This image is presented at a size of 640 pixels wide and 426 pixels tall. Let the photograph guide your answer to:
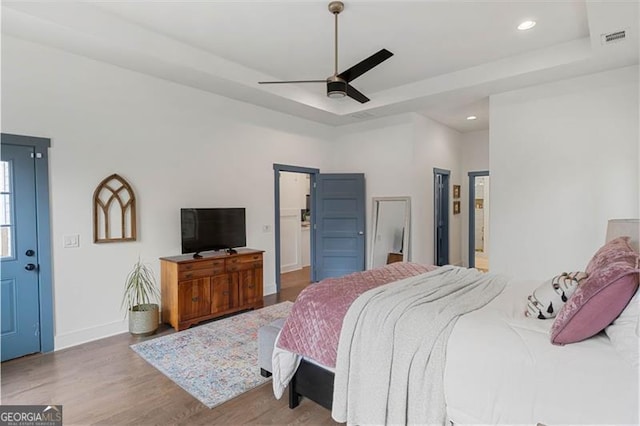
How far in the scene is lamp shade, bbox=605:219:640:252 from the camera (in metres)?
2.50

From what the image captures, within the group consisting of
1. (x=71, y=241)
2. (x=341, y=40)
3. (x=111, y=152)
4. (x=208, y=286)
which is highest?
(x=341, y=40)

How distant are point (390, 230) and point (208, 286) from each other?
332cm

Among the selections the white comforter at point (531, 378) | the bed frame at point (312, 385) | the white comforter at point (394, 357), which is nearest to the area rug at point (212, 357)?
the bed frame at point (312, 385)

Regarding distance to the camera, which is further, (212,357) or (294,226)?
(294,226)

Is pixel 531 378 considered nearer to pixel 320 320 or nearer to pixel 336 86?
pixel 320 320

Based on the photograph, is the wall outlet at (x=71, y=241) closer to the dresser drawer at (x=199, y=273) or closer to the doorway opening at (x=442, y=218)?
the dresser drawer at (x=199, y=273)

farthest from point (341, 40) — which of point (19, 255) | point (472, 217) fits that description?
point (472, 217)

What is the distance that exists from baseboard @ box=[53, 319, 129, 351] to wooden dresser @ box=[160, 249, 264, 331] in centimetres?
47

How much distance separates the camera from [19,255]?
318cm

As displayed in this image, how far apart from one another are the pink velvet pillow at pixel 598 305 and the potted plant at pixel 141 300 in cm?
377

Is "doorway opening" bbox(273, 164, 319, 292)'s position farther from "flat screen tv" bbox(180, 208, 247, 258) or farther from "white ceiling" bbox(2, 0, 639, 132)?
"white ceiling" bbox(2, 0, 639, 132)

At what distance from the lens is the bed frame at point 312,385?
2168mm

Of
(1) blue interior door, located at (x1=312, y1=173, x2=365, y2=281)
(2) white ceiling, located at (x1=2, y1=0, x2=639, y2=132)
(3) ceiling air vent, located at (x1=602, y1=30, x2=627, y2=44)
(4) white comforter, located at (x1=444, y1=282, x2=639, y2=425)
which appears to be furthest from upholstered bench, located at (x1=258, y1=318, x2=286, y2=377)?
(3) ceiling air vent, located at (x1=602, y1=30, x2=627, y2=44)

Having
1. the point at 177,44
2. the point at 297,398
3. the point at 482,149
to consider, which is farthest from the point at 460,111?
the point at 297,398
